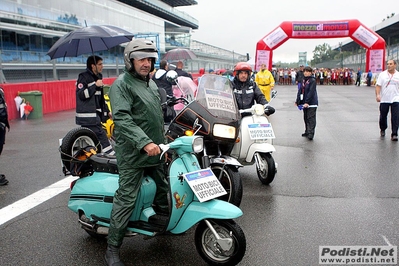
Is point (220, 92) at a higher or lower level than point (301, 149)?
higher

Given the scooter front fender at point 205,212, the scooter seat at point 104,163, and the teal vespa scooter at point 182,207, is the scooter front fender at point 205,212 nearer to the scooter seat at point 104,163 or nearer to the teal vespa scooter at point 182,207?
the teal vespa scooter at point 182,207

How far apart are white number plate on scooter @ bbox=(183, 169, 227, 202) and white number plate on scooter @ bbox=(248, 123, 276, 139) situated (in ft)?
7.97

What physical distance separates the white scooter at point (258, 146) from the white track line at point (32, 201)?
8.55ft

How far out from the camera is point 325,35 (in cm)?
2886

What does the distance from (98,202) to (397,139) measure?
7.59 metres

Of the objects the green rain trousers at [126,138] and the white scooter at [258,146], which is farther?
the white scooter at [258,146]

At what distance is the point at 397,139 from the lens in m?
9.37

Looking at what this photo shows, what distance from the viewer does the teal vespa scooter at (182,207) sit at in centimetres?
345

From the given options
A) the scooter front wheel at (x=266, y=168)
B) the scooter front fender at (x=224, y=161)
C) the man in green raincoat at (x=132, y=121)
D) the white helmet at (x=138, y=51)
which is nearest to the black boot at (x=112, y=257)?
the man in green raincoat at (x=132, y=121)

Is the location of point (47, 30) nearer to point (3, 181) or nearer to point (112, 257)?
point (3, 181)

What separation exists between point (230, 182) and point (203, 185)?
1.23m

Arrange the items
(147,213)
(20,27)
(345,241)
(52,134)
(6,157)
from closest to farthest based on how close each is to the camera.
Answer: (147,213) → (345,241) → (6,157) → (52,134) → (20,27)

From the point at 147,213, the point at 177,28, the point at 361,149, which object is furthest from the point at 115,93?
the point at 177,28

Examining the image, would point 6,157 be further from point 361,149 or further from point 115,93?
point 361,149
